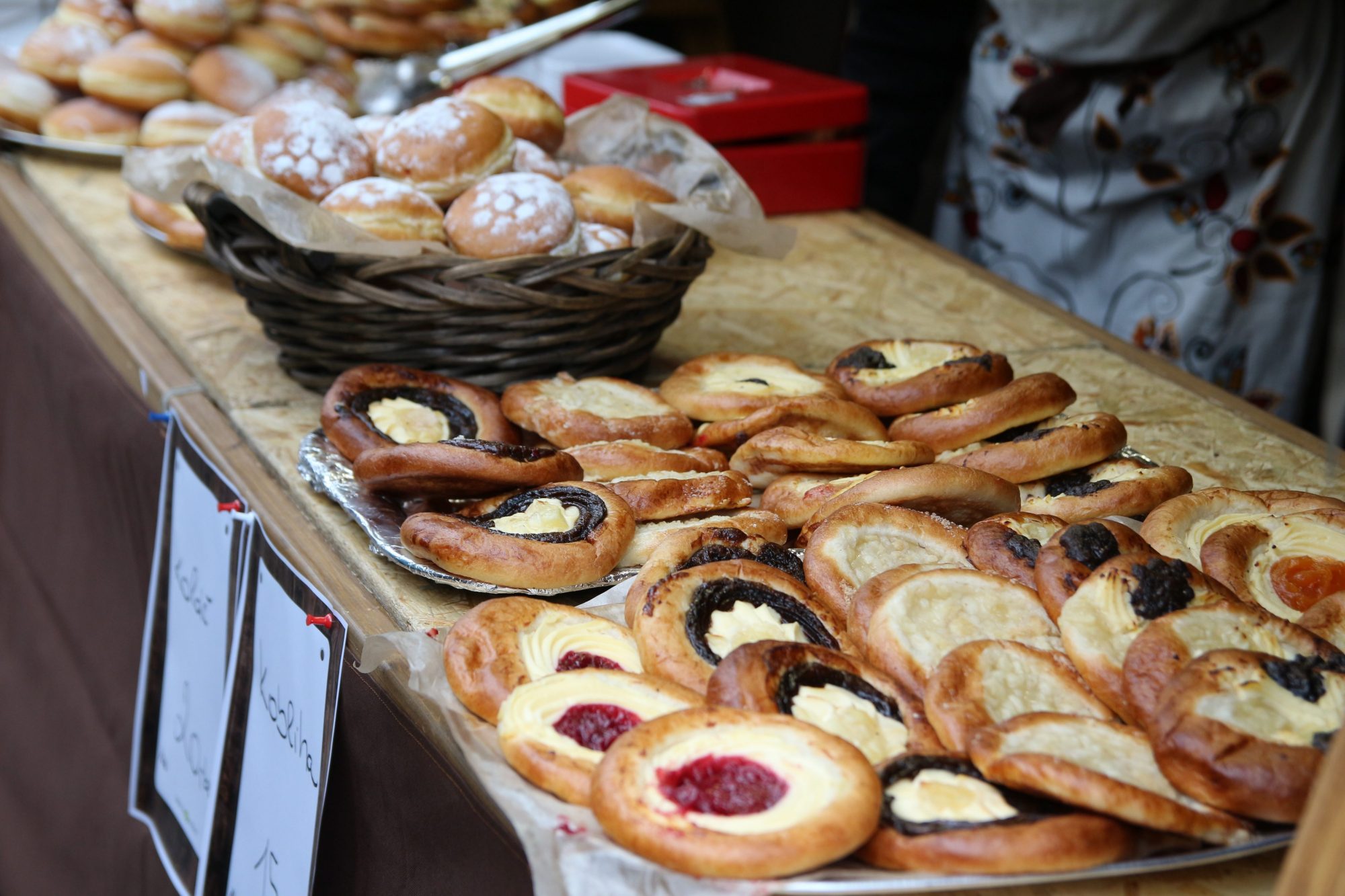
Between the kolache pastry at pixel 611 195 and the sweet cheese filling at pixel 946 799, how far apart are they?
128 cm

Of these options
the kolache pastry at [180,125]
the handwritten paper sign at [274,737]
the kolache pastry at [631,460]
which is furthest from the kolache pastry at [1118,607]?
the kolache pastry at [180,125]

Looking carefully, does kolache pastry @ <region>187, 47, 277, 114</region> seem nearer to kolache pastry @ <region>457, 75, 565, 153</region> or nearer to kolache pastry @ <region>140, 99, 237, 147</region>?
kolache pastry @ <region>140, 99, 237, 147</region>

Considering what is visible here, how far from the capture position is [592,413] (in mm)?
1694

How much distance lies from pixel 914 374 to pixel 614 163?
88 cm

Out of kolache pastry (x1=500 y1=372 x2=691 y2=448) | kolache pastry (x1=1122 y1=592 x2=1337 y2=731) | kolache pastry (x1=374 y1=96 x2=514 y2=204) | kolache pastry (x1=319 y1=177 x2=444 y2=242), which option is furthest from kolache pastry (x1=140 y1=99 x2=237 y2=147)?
kolache pastry (x1=1122 y1=592 x2=1337 y2=731)

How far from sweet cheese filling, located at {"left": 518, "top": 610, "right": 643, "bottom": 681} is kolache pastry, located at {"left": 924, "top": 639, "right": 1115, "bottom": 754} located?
0.96 ft

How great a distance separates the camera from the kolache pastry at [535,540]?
1.34 meters

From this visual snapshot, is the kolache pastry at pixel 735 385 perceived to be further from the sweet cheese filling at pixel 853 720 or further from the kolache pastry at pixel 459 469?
the sweet cheese filling at pixel 853 720

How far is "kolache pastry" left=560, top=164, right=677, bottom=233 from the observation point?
208cm

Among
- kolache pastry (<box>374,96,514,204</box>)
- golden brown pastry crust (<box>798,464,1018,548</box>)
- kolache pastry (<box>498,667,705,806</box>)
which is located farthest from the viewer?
kolache pastry (<box>374,96,514,204</box>)

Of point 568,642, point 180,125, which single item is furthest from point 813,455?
point 180,125

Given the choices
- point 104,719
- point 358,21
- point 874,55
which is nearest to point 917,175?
point 874,55

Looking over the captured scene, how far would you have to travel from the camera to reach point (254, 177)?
6.04ft

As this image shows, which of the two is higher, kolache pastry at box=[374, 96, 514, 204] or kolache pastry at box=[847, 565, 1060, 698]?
kolache pastry at box=[374, 96, 514, 204]
